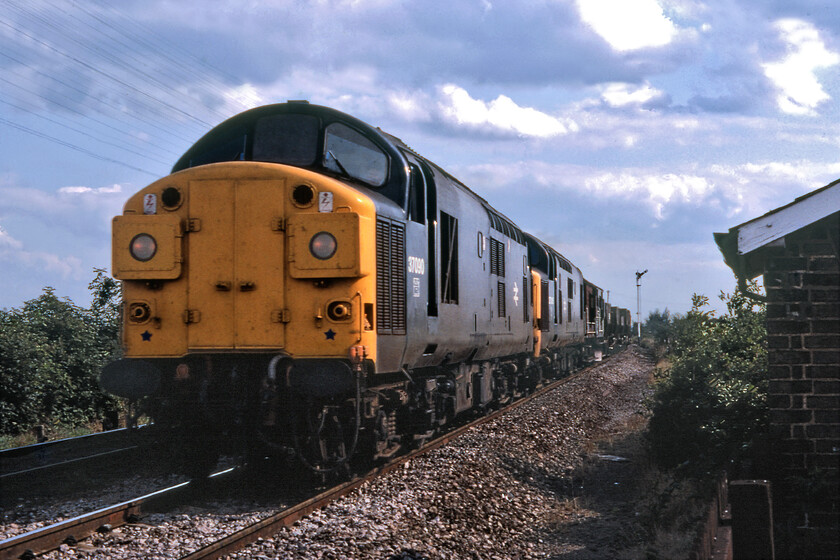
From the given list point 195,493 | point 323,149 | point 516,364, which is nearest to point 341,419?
point 195,493

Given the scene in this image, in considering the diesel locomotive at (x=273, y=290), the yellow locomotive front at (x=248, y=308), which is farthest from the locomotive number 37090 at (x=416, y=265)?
the yellow locomotive front at (x=248, y=308)

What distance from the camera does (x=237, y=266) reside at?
8055mm

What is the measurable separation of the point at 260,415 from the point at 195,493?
1.14m

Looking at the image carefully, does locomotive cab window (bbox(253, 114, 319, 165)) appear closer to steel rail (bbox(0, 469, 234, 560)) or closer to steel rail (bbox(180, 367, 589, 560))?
steel rail (bbox(180, 367, 589, 560))

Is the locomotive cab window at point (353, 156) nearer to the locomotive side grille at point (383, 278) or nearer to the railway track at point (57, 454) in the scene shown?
the locomotive side grille at point (383, 278)

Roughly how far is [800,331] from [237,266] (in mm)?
5139

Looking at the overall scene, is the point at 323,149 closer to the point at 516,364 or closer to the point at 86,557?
the point at 86,557

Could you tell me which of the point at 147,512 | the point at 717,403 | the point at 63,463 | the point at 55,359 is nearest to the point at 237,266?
the point at 147,512

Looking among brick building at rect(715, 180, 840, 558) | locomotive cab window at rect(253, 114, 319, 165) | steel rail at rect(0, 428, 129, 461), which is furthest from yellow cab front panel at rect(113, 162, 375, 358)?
brick building at rect(715, 180, 840, 558)

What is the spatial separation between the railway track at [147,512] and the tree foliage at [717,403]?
3.98 metres

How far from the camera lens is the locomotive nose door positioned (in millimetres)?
7973

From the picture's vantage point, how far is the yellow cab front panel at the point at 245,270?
783cm

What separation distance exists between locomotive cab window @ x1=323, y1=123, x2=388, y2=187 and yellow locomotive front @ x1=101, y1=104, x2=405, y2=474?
23.8 inches

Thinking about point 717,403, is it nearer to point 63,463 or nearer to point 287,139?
point 287,139
